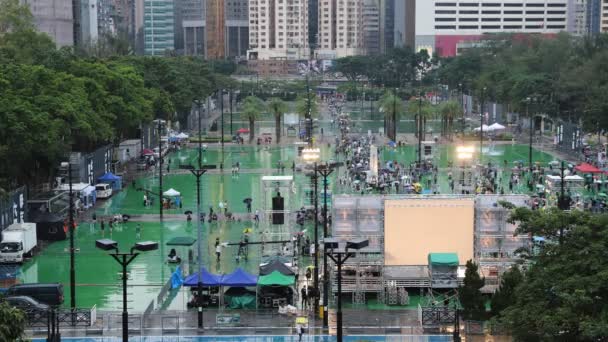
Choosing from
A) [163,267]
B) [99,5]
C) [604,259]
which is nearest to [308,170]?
[163,267]

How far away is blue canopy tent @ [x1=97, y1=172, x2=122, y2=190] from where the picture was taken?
61.1 meters

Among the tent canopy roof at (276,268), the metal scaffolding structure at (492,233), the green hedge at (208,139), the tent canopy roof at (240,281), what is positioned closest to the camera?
the tent canopy roof at (240,281)

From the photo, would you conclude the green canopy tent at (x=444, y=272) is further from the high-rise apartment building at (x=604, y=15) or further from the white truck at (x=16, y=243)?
the high-rise apartment building at (x=604, y=15)

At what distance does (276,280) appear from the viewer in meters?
35.4

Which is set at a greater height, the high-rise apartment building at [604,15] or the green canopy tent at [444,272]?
the high-rise apartment building at [604,15]

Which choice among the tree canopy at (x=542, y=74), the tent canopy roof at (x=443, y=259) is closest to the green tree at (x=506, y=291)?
the tent canopy roof at (x=443, y=259)

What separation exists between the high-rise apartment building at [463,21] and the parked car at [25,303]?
146251 mm

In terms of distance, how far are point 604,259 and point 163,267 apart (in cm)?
2102

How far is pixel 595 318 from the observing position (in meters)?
23.5

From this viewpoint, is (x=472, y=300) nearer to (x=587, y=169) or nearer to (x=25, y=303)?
(x=25, y=303)

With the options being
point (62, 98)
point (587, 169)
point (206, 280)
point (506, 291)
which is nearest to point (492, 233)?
point (506, 291)

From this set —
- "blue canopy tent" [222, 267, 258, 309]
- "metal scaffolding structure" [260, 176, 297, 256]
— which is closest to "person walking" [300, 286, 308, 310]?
"blue canopy tent" [222, 267, 258, 309]

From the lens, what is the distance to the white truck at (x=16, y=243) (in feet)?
140

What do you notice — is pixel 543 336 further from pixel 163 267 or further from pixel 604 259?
pixel 163 267
